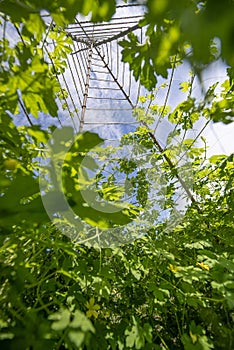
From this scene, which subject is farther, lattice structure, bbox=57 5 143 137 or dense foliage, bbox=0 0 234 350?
lattice structure, bbox=57 5 143 137

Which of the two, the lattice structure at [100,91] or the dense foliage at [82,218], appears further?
the lattice structure at [100,91]

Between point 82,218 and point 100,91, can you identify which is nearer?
point 82,218

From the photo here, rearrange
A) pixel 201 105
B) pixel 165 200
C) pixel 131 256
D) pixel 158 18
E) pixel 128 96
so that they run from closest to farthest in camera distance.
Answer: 1. pixel 158 18
2. pixel 201 105
3. pixel 131 256
4. pixel 165 200
5. pixel 128 96

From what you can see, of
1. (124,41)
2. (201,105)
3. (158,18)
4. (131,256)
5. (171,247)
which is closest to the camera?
(158,18)

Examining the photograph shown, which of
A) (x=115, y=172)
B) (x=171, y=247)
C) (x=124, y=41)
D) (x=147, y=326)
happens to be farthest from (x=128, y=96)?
(x=147, y=326)

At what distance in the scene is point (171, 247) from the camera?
147 cm

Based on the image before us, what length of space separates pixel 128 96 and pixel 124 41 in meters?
3.41

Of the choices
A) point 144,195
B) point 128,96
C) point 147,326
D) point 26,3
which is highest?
point 128,96

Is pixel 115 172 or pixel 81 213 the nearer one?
pixel 81 213

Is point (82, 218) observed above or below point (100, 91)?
below

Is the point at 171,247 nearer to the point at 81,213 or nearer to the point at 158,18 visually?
the point at 81,213

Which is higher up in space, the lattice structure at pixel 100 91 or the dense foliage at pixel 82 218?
the lattice structure at pixel 100 91

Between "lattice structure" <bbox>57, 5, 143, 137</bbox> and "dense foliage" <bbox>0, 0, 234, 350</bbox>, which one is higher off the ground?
"lattice structure" <bbox>57, 5, 143, 137</bbox>

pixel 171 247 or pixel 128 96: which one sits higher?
pixel 128 96
